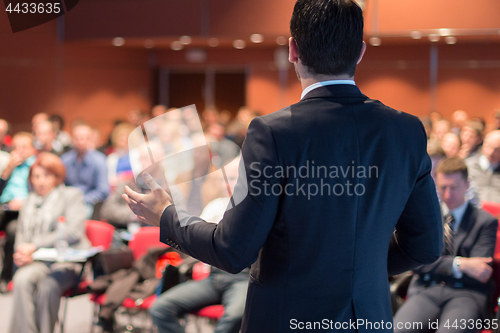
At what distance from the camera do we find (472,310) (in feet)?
7.69

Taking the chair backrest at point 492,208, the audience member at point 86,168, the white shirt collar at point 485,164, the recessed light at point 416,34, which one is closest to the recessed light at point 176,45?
the recessed light at point 416,34

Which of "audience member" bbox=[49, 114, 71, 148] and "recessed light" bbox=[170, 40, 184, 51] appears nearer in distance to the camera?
"audience member" bbox=[49, 114, 71, 148]

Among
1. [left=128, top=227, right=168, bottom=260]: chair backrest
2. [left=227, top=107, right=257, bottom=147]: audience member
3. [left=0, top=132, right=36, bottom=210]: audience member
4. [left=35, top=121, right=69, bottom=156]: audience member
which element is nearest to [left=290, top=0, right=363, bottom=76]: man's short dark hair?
[left=128, top=227, right=168, bottom=260]: chair backrest

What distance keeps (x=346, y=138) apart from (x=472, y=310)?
1762 mm

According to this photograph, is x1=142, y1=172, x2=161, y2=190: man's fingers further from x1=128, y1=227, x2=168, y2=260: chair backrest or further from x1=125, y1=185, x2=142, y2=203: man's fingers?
x1=128, y1=227, x2=168, y2=260: chair backrest

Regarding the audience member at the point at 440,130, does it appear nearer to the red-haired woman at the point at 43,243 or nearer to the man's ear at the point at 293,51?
the red-haired woman at the point at 43,243

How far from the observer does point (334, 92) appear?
106cm

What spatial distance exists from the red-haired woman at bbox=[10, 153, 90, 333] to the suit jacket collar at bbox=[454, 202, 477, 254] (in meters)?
2.37

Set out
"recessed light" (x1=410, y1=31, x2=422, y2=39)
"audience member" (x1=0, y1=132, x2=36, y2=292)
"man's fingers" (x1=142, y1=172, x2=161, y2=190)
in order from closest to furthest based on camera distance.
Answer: "man's fingers" (x1=142, y1=172, x2=161, y2=190), "audience member" (x1=0, y1=132, x2=36, y2=292), "recessed light" (x1=410, y1=31, x2=422, y2=39)

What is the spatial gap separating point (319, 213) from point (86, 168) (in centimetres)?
486

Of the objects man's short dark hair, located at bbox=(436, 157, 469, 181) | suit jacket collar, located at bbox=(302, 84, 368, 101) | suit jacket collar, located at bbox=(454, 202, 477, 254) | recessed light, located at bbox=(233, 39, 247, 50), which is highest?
suit jacket collar, located at bbox=(302, 84, 368, 101)

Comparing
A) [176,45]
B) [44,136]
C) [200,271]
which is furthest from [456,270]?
[176,45]

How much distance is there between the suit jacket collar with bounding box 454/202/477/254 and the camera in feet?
8.47

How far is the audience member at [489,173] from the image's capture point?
183 inches
